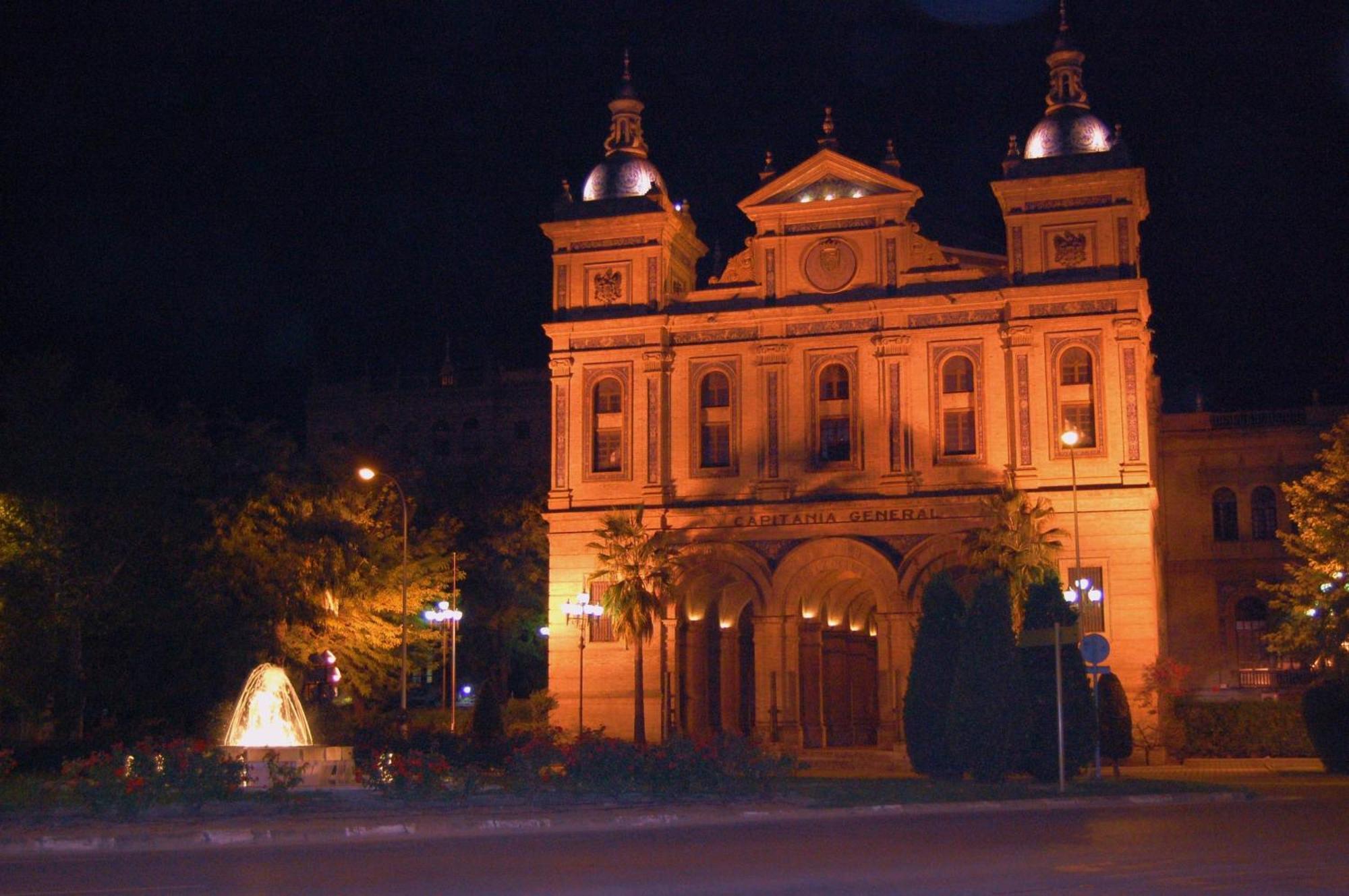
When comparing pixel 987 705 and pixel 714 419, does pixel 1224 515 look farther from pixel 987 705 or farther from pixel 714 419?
pixel 987 705

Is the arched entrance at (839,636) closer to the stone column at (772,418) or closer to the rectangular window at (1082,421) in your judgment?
the stone column at (772,418)

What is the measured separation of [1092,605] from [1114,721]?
Result: 8.69m

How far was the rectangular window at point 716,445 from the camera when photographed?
63.8 meters

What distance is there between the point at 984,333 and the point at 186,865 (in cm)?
4474

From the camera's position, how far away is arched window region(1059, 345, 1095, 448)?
59469mm

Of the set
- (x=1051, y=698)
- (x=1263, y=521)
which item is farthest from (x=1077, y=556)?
(x=1263, y=521)

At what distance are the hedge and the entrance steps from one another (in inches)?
384

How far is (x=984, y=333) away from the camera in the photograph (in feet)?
200

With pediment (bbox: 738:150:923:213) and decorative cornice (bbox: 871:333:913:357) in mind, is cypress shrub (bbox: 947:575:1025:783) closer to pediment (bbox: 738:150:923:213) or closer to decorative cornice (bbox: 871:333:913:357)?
decorative cornice (bbox: 871:333:913:357)

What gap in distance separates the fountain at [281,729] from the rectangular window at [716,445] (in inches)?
979

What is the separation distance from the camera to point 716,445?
64.1 meters

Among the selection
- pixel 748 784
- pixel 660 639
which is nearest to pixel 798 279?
pixel 660 639

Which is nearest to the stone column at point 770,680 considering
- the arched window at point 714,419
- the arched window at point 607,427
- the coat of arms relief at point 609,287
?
the arched window at point 714,419

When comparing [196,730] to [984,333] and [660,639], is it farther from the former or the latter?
[984,333]
